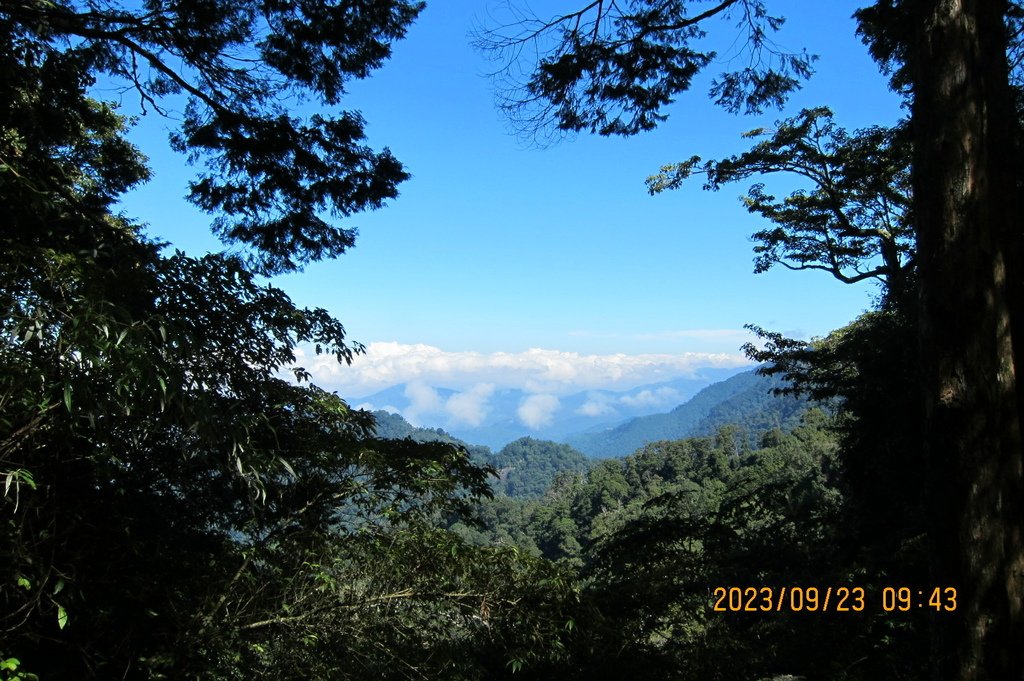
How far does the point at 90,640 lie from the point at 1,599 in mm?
323

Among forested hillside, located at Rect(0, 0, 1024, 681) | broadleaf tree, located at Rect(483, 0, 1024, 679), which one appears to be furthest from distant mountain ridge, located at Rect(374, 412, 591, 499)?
broadleaf tree, located at Rect(483, 0, 1024, 679)

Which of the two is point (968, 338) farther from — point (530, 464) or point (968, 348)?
point (530, 464)

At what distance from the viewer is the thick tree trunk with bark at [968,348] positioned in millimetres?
1928

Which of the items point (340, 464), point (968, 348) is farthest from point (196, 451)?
point (968, 348)

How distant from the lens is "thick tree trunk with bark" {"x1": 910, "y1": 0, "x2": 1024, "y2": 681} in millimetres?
1928

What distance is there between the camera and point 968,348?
2.01 m

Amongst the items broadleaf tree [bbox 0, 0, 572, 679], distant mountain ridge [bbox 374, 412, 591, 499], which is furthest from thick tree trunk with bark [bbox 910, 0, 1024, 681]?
distant mountain ridge [bbox 374, 412, 591, 499]

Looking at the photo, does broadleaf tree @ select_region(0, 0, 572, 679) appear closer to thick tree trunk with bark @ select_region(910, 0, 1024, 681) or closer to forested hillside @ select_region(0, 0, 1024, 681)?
forested hillside @ select_region(0, 0, 1024, 681)

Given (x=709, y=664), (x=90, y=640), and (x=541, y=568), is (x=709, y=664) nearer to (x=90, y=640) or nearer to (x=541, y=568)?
(x=541, y=568)

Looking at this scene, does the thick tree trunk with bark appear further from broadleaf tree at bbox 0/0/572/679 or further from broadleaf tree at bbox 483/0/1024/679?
broadleaf tree at bbox 0/0/572/679

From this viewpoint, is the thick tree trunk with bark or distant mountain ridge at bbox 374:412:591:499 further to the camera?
distant mountain ridge at bbox 374:412:591:499

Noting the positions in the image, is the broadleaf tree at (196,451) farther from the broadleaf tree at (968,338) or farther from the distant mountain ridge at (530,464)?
the distant mountain ridge at (530,464)

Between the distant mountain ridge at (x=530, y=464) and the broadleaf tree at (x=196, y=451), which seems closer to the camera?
the broadleaf tree at (x=196, y=451)

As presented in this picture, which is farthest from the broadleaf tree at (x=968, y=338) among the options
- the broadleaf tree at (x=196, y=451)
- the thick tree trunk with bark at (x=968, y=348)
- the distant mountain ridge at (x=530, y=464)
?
the distant mountain ridge at (x=530, y=464)
